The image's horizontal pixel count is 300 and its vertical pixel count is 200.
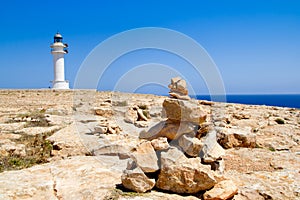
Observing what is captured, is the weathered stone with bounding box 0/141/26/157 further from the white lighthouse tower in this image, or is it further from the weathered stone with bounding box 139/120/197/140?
the white lighthouse tower

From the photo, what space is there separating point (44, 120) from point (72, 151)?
625 centimetres

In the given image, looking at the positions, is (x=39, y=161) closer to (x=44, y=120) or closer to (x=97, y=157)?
(x=97, y=157)

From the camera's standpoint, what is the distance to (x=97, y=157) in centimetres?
882

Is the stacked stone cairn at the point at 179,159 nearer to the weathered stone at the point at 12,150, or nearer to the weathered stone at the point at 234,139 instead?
the weathered stone at the point at 234,139

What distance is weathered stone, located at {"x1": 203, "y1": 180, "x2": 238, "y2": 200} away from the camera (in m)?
5.91

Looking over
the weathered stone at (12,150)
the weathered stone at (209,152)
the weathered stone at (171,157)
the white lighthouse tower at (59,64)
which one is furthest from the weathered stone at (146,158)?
the white lighthouse tower at (59,64)

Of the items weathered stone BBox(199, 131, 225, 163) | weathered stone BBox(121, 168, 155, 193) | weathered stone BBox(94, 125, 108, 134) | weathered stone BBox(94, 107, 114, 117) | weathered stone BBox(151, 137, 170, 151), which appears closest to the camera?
weathered stone BBox(121, 168, 155, 193)

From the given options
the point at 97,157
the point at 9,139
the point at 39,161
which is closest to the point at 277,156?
the point at 97,157

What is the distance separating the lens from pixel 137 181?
6164 millimetres

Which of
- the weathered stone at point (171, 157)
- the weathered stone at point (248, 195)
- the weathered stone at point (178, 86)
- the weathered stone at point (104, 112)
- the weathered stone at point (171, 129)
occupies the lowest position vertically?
the weathered stone at point (248, 195)

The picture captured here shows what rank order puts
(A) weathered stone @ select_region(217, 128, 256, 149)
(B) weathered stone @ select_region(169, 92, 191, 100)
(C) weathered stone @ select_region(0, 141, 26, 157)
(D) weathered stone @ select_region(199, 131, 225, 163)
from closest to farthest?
(D) weathered stone @ select_region(199, 131, 225, 163) → (B) weathered stone @ select_region(169, 92, 191, 100) → (C) weathered stone @ select_region(0, 141, 26, 157) → (A) weathered stone @ select_region(217, 128, 256, 149)

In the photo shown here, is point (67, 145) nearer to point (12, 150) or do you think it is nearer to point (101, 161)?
point (12, 150)

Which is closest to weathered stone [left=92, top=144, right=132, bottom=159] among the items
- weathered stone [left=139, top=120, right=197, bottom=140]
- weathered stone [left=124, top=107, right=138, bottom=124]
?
weathered stone [left=139, top=120, right=197, bottom=140]

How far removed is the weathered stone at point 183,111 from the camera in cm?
771
